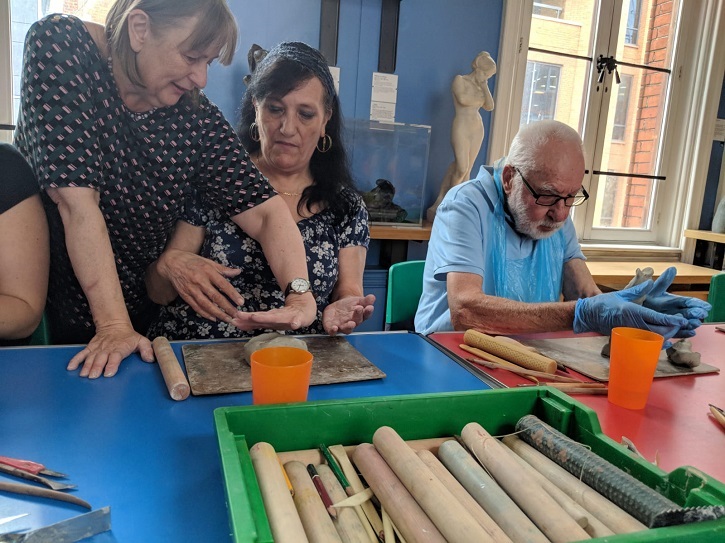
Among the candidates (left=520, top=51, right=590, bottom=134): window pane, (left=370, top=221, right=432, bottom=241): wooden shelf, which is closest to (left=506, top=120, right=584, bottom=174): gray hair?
(left=370, top=221, right=432, bottom=241): wooden shelf

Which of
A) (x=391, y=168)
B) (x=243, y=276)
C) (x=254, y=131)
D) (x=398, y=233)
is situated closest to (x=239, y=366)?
(x=243, y=276)

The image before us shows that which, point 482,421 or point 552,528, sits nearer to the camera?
point 552,528

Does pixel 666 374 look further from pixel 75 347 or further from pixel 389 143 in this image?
pixel 389 143

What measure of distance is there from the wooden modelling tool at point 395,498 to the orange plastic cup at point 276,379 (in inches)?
5.8

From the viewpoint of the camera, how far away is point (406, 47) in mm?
2857

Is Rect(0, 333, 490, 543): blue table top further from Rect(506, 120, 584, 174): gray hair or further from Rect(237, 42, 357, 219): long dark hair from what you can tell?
Rect(506, 120, 584, 174): gray hair

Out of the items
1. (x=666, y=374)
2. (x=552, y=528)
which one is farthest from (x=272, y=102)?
(x=552, y=528)

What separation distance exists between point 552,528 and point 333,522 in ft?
0.74

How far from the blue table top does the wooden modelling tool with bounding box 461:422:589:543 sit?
308 millimetres

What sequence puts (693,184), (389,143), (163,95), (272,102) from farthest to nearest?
(693,184) < (389,143) < (272,102) < (163,95)

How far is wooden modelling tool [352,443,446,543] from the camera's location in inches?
22.5

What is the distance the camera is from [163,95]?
1.32 m

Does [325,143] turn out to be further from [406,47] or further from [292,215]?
[406,47]

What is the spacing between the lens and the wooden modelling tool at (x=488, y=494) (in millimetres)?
562
